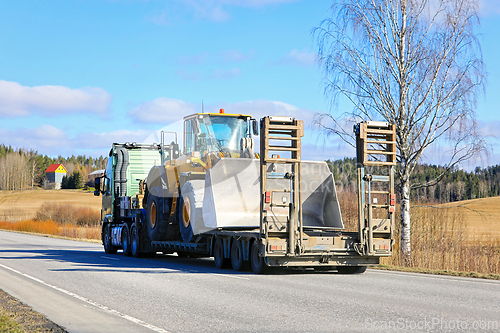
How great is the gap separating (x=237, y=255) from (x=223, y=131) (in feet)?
14.6

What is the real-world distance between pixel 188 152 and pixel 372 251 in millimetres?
6658

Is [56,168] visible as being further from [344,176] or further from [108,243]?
[344,176]

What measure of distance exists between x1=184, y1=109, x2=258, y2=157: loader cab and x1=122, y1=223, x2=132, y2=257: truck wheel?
19.8ft

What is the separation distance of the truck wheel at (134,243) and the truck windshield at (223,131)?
18.5 feet

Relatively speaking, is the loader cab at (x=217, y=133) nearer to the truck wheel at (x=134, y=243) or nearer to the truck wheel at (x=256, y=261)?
the truck wheel at (x=256, y=261)

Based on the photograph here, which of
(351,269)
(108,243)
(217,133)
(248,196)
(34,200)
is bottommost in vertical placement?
(108,243)

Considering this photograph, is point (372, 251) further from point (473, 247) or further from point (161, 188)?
point (161, 188)

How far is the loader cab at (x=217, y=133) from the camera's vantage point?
16.2m

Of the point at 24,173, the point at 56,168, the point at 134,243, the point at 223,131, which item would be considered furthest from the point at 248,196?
the point at 56,168

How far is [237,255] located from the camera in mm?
13727

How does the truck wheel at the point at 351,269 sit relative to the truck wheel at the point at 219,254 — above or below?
below

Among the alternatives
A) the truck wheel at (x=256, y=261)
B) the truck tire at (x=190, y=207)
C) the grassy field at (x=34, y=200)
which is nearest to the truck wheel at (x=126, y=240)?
the truck tire at (x=190, y=207)

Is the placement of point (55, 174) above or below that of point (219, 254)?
above

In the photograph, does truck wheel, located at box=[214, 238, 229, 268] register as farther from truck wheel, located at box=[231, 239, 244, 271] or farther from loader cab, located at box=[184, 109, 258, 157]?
loader cab, located at box=[184, 109, 258, 157]
